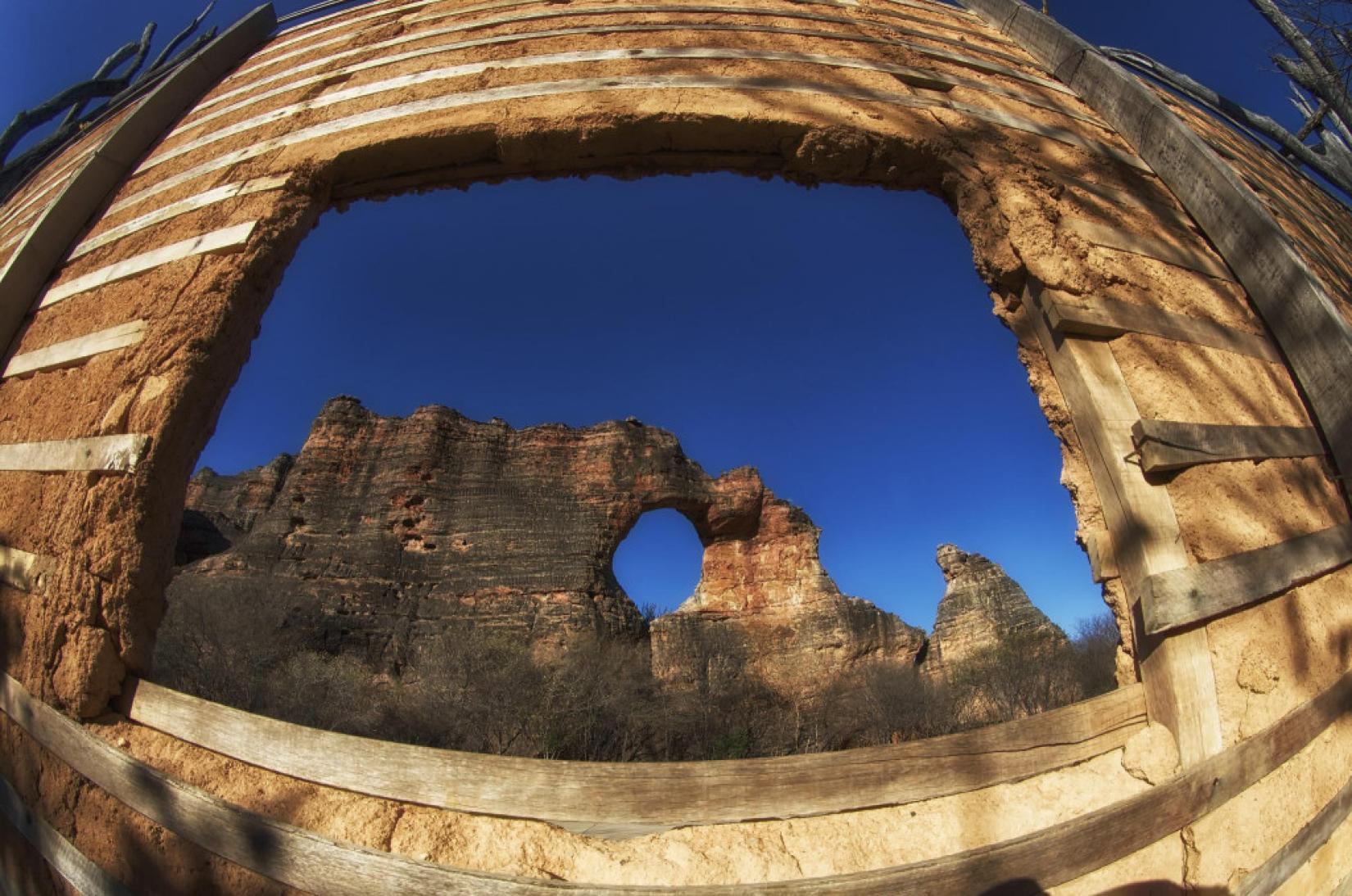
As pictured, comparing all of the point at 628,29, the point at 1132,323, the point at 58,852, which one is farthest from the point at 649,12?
the point at 58,852

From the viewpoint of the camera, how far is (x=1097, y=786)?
171 centimetres

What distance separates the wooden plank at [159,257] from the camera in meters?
2.72

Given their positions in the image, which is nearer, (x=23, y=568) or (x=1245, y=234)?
(x=23, y=568)

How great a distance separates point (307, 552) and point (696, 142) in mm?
20955

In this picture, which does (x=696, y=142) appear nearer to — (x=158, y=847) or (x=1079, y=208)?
(x=1079, y=208)

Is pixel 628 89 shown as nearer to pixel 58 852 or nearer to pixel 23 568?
pixel 23 568

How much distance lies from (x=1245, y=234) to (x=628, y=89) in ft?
9.37

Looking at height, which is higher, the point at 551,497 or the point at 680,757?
the point at 551,497

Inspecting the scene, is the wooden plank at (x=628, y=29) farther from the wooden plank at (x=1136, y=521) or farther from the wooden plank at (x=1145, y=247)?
the wooden plank at (x=1136, y=521)

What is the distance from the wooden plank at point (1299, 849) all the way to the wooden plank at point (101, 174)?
528 cm

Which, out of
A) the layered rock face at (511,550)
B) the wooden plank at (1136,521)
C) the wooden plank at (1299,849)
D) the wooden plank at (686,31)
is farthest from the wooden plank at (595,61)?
the layered rock face at (511,550)

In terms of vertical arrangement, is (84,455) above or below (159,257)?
below

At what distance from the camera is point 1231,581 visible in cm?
182

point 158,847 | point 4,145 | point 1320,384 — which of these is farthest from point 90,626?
point 4,145
